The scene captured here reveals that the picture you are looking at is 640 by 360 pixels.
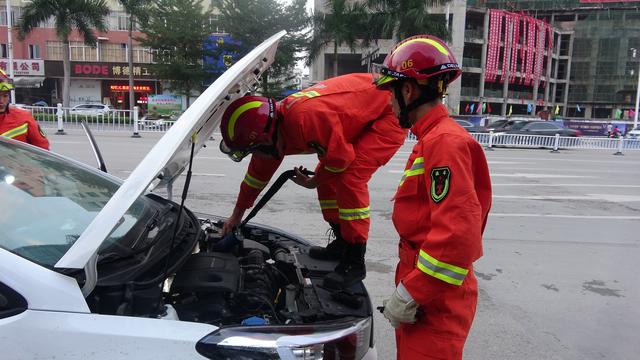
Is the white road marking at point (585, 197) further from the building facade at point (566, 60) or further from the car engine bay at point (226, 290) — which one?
the building facade at point (566, 60)

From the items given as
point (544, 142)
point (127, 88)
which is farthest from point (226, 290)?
point (127, 88)

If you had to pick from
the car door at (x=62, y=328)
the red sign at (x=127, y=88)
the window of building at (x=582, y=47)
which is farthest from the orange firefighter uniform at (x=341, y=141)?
the window of building at (x=582, y=47)

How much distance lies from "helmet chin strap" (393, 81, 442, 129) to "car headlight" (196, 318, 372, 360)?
882 mm

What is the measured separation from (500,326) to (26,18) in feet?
99.4

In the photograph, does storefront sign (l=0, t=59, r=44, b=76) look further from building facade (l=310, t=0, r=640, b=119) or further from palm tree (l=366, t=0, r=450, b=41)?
palm tree (l=366, t=0, r=450, b=41)

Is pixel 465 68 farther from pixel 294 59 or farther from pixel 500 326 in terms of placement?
pixel 500 326

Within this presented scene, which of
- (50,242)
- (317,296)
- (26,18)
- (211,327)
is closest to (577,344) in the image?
(317,296)

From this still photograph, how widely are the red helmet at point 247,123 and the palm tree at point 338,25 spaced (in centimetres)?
3086

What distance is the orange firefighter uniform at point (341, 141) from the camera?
2.99m

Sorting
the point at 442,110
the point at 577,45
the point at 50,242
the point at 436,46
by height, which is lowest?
the point at 50,242

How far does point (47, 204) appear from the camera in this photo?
7.03 feet

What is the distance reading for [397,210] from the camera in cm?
201

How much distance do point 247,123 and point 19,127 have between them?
2727 mm

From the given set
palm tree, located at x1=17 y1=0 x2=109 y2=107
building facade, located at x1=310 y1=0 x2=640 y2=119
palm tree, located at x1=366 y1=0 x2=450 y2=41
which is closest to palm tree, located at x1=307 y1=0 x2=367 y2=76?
palm tree, located at x1=366 y1=0 x2=450 y2=41
